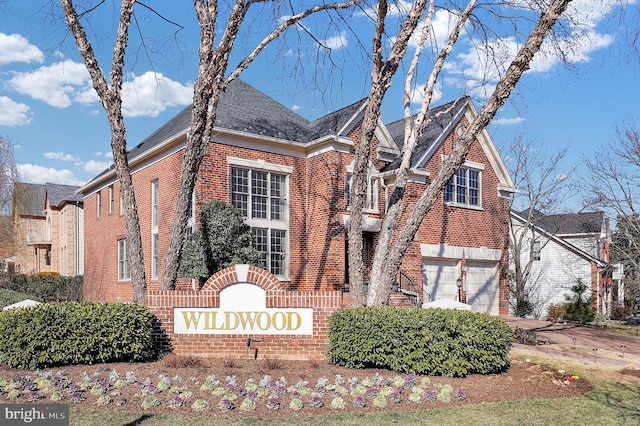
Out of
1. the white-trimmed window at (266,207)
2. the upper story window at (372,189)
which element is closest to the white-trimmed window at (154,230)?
the white-trimmed window at (266,207)

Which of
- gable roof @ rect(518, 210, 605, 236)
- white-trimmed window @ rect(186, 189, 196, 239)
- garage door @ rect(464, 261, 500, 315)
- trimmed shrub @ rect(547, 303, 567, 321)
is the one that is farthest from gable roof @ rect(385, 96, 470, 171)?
gable roof @ rect(518, 210, 605, 236)

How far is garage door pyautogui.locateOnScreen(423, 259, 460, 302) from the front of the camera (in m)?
21.4

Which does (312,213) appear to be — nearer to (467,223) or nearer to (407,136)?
(467,223)

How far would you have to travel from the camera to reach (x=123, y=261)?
927 inches

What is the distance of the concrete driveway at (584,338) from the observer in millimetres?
15117

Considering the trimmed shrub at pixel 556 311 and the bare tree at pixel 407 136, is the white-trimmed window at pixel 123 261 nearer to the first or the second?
the bare tree at pixel 407 136

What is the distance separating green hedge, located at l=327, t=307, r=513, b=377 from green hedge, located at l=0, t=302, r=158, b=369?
3744mm

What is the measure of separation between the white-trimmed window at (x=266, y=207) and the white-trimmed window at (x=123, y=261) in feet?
22.7

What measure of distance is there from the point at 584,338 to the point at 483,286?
22.2 ft

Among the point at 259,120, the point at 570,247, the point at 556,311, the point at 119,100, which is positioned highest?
the point at 259,120

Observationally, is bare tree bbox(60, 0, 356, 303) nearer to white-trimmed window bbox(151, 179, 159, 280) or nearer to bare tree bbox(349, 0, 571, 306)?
bare tree bbox(349, 0, 571, 306)

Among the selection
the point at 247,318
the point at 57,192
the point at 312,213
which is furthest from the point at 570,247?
the point at 57,192

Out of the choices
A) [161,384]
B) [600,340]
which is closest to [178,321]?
[161,384]

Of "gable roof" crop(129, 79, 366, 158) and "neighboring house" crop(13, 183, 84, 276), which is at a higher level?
"gable roof" crop(129, 79, 366, 158)
